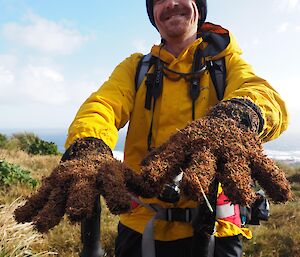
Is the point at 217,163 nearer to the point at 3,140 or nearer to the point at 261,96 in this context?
the point at 261,96

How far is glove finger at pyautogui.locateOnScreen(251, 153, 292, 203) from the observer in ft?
4.39

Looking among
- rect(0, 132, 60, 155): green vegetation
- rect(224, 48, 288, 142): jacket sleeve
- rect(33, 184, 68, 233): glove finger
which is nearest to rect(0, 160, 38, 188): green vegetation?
rect(224, 48, 288, 142): jacket sleeve

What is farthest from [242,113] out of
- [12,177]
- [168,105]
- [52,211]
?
[12,177]

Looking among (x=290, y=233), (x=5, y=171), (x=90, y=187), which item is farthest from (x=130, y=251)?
(x=5, y=171)

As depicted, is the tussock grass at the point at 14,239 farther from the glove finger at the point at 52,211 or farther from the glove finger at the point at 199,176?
the glove finger at the point at 199,176

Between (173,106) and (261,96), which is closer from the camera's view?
(261,96)

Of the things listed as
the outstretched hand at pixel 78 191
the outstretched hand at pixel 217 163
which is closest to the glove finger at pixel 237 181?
the outstretched hand at pixel 217 163

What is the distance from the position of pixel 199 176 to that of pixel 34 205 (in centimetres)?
64

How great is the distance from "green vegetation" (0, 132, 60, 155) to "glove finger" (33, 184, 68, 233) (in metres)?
15.6

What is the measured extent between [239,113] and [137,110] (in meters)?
0.93

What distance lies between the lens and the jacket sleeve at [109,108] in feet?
5.95

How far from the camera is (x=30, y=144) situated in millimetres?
17188

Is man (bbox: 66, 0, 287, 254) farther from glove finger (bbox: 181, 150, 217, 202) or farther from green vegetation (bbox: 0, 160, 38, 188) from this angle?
green vegetation (bbox: 0, 160, 38, 188)

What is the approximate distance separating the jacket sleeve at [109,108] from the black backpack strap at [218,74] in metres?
0.52
